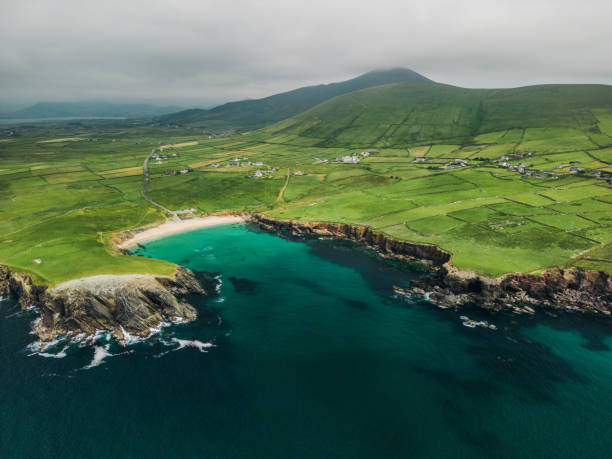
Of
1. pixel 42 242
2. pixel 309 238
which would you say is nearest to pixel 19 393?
pixel 42 242

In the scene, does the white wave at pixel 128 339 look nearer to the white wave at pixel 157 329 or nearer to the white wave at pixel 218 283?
the white wave at pixel 157 329

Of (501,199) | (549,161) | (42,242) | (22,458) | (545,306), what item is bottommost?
(22,458)

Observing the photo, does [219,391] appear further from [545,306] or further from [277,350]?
[545,306]

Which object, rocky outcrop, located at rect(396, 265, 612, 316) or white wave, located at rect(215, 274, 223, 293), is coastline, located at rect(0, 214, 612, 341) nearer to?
rocky outcrop, located at rect(396, 265, 612, 316)

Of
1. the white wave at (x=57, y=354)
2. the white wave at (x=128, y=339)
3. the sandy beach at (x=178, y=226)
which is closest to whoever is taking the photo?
the white wave at (x=57, y=354)

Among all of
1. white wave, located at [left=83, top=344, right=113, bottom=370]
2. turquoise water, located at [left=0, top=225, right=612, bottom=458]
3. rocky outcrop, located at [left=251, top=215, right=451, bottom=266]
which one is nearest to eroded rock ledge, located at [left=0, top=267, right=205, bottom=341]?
white wave, located at [left=83, top=344, right=113, bottom=370]

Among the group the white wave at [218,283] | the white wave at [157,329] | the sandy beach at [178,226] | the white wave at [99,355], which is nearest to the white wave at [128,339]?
the white wave at [157,329]
